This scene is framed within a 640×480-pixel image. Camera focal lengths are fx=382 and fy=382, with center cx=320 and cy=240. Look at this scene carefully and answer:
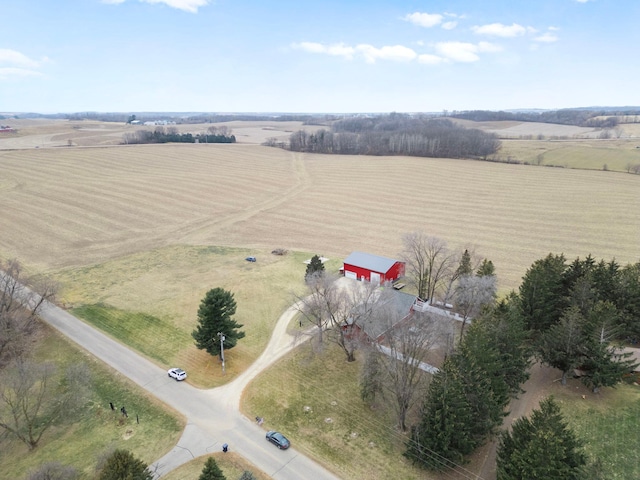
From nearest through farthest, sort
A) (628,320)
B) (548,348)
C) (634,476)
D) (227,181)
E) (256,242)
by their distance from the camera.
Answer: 1. (634,476)
2. (548,348)
3. (628,320)
4. (256,242)
5. (227,181)

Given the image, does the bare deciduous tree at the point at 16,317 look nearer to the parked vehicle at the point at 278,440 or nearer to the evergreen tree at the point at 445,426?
the parked vehicle at the point at 278,440

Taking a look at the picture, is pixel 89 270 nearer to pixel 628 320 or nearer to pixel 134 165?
pixel 628 320

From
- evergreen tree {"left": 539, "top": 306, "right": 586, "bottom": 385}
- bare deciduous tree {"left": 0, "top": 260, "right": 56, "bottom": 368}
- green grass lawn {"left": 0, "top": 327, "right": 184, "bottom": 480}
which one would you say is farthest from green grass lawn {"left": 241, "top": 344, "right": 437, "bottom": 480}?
bare deciduous tree {"left": 0, "top": 260, "right": 56, "bottom": 368}

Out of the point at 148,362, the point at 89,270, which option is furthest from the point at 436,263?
the point at 89,270

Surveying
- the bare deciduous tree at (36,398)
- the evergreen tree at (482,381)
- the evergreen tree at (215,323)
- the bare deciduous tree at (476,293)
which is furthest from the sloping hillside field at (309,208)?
the bare deciduous tree at (36,398)

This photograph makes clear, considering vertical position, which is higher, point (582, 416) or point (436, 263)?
point (436, 263)

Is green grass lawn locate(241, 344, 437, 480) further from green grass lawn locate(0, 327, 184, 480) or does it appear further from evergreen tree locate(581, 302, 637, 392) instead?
evergreen tree locate(581, 302, 637, 392)
